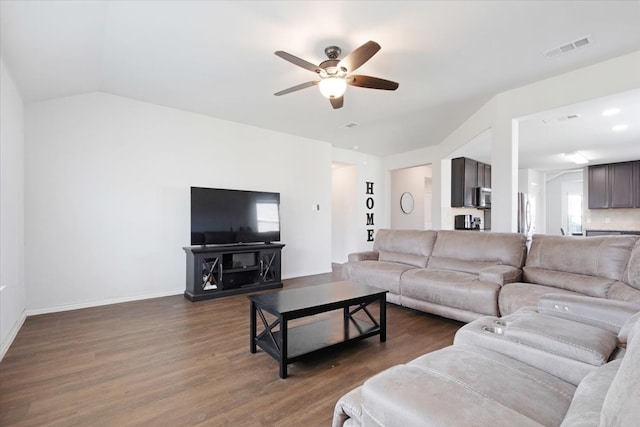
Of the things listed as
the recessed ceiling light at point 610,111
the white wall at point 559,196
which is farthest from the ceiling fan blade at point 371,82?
the white wall at point 559,196

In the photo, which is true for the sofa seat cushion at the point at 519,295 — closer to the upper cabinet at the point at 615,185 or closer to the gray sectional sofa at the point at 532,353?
the gray sectional sofa at the point at 532,353

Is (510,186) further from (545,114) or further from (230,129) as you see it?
(230,129)

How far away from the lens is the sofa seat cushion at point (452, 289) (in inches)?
118

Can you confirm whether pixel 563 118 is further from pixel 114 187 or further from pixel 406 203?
pixel 114 187

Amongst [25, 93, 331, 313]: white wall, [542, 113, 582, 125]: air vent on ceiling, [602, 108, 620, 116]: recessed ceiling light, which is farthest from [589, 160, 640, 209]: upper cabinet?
[25, 93, 331, 313]: white wall

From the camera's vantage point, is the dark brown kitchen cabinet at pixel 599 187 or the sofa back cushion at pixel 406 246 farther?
the dark brown kitchen cabinet at pixel 599 187

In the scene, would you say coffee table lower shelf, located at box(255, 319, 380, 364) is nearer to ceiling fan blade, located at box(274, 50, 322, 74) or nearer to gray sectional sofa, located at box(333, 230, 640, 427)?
gray sectional sofa, located at box(333, 230, 640, 427)

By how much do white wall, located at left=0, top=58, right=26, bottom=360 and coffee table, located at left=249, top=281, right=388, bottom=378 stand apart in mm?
2144

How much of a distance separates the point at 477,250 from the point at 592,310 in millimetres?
2007

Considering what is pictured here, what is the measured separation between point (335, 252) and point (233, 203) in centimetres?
369

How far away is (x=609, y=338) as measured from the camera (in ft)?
4.55

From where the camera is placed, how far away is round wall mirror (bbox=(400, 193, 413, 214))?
321 inches

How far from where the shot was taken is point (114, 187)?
4.09m

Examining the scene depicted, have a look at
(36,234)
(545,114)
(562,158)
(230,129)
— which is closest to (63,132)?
(36,234)
